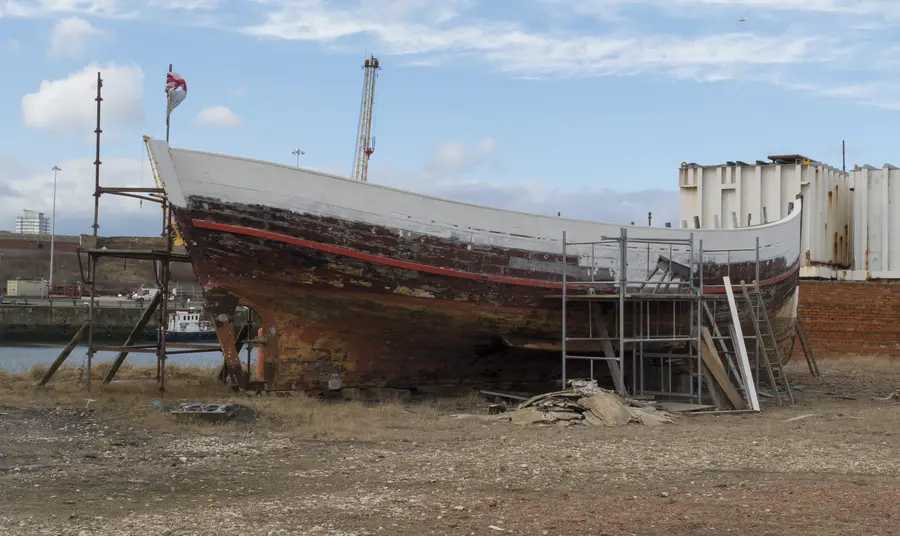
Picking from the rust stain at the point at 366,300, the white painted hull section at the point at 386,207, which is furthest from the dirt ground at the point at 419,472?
Result: the white painted hull section at the point at 386,207

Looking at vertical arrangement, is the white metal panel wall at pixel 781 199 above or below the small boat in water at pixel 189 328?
above

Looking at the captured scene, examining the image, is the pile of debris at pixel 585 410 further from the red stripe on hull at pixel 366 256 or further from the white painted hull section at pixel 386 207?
the white painted hull section at pixel 386 207

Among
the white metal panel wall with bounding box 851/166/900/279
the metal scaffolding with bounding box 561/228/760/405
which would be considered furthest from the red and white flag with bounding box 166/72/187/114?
the white metal panel wall with bounding box 851/166/900/279

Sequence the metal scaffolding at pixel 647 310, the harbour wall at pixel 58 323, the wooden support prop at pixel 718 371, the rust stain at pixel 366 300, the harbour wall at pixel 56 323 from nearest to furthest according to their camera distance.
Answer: the rust stain at pixel 366 300
the wooden support prop at pixel 718 371
the metal scaffolding at pixel 647 310
the harbour wall at pixel 58 323
the harbour wall at pixel 56 323

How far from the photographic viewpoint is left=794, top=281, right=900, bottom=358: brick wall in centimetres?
2092

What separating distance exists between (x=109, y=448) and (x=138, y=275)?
68.8 meters

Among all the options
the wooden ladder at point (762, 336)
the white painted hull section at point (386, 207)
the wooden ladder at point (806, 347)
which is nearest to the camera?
the white painted hull section at point (386, 207)

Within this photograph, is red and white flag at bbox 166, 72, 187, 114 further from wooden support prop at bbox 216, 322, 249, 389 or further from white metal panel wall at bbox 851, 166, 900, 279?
white metal panel wall at bbox 851, 166, 900, 279

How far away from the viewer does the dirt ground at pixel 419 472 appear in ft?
19.4

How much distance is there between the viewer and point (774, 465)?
8.05m

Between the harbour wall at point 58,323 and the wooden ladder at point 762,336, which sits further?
the harbour wall at point 58,323

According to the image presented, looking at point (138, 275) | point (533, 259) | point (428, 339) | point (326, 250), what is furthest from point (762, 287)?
point (138, 275)

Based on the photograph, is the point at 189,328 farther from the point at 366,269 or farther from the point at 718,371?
the point at 718,371

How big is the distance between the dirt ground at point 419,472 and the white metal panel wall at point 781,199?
1086 cm
